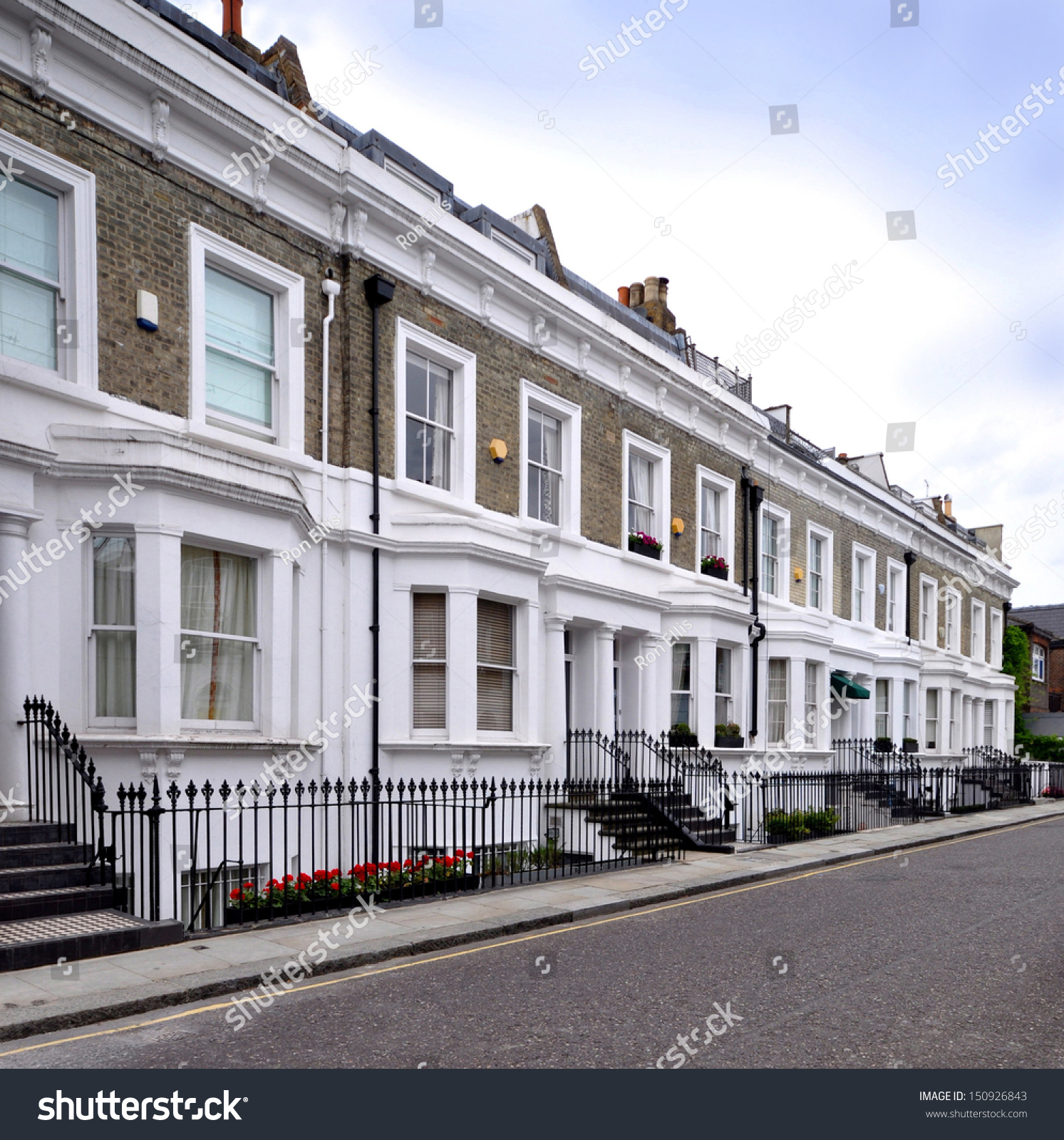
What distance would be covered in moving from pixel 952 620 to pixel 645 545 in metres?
19.8

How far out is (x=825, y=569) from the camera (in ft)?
82.4

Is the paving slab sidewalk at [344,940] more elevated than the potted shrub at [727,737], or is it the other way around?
the potted shrub at [727,737]

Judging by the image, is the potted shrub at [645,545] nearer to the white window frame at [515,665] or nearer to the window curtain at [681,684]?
the window curtain at [681,684]

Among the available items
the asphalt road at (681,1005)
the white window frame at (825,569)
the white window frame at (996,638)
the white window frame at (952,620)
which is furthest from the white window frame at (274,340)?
the white window frame at (996,638)

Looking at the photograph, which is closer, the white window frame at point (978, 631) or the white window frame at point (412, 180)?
the white window frame at point (412, 180)

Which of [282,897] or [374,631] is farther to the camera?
[374,631]

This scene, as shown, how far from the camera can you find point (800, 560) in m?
23.7

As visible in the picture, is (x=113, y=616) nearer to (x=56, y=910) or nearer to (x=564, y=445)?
(x=56, y=910)

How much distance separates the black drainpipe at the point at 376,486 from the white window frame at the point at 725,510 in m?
8.73

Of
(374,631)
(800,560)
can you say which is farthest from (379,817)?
(800,560)

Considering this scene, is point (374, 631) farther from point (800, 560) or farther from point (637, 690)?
point (800, 560)

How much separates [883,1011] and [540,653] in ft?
30.0

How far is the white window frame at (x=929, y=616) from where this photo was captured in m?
31.4

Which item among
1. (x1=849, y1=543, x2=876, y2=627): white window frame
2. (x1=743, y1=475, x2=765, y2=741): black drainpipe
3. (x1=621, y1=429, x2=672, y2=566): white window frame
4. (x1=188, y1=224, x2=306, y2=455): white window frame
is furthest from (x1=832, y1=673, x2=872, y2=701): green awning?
(x1=188, y1=224, x2=306, y2=455): white window frame
